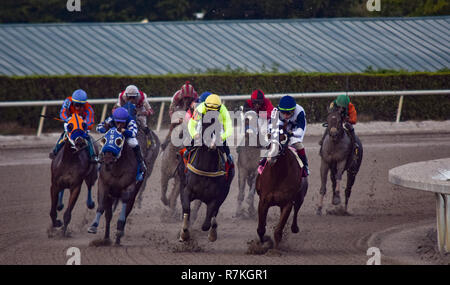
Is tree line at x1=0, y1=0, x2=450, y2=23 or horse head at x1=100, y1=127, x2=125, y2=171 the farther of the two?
tree line at x1=0, y1=0, x2=450, y2=23

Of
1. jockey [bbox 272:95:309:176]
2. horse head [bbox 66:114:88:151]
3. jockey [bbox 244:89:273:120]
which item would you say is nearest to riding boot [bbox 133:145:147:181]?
horse head [bbox 66:114:88:151]

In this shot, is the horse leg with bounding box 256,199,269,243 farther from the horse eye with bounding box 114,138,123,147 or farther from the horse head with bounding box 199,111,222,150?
the horse eye with bounding box 114,138,123,147

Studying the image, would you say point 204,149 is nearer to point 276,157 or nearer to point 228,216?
point 276,157

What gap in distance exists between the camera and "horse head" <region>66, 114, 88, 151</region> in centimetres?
905

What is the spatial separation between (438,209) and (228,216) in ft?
11.2

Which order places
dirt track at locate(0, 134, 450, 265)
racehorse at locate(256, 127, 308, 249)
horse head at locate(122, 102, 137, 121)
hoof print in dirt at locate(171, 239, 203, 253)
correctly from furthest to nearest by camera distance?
1. horse head at locate(122, 102, 137, 121)
2. hoof print in dirt at locate(171, 239, 203, 253)
3. racehorse at locate(256, 127, 308, 249)
4. dirt track at locate(0, 134, 450, 265)

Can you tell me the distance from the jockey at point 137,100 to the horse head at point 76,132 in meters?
1.62

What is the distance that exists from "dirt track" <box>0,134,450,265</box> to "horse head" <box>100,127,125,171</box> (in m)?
0.94

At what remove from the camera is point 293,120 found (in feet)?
28.9

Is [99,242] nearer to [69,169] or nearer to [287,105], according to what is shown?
[69,169]

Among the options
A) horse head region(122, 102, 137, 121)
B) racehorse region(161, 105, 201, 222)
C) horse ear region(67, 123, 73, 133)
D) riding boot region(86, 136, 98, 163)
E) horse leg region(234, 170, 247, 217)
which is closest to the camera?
horse ear region(67, 123, 73, 133)

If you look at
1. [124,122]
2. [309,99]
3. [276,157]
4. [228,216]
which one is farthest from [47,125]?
[276,157]

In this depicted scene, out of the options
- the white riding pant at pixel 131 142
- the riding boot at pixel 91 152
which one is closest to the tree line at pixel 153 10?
the riding boot at pixel 91 152

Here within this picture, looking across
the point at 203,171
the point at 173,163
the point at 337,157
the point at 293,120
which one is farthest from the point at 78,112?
the point at 337,157
